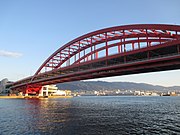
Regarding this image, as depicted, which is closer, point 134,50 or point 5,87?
point 134,50

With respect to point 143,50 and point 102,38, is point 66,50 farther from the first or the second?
point 143,50

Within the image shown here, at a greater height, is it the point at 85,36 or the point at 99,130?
the point at 85,36

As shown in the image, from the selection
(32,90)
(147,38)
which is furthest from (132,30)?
(32,90)

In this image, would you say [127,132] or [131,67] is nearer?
[127,132]

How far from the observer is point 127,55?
51.9 m

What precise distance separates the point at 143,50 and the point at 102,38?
985 inches

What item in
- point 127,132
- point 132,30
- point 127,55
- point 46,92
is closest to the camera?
point 127,132

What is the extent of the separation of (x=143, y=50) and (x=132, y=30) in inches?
439

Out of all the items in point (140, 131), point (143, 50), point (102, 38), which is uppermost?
point (102, 38)

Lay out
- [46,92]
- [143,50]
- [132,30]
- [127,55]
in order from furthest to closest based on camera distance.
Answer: [46,92], [132,30], [127,55], [143,50]

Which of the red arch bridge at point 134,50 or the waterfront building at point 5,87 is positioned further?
the waterfront building at point 5,87

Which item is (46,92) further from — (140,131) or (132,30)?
(140,131)

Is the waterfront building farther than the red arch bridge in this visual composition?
Yes

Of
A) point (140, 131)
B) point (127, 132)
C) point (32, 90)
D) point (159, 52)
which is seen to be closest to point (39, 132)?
point (127, 132)
